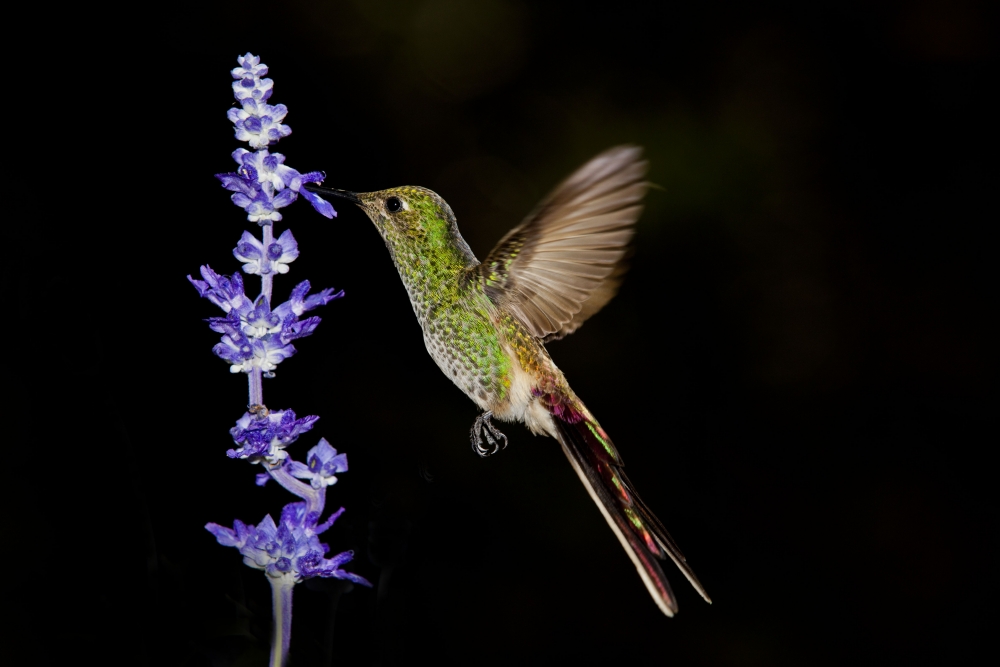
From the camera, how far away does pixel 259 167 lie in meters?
0.54

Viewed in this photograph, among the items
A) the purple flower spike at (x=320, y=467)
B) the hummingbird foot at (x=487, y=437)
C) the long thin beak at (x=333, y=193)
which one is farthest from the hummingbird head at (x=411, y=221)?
the purple flower spike at (x=320, y=467)

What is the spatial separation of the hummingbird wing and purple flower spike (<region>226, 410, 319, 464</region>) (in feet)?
1.02

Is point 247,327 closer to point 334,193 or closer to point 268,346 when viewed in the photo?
point 268,346

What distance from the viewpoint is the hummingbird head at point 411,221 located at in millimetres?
793

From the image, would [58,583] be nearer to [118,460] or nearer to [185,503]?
[118,460]

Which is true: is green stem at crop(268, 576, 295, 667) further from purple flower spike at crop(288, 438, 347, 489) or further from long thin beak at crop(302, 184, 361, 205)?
long thin beak at crop(302, 184, 361, 205)

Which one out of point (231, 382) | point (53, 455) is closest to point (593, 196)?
point (53, 455)

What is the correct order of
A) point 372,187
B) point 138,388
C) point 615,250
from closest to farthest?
point 615,250 → point 138,388 → point 372,187

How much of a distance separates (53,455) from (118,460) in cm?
23

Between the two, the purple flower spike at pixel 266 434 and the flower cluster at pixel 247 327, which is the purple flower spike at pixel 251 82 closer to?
the flower cluster at pixel 247 327

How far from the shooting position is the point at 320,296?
0.57 meters

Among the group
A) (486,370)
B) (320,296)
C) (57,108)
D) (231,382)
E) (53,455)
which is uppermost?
(320,296)

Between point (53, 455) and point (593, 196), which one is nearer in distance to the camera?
point (593, 196)

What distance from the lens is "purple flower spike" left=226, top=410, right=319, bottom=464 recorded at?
1.67 feet
